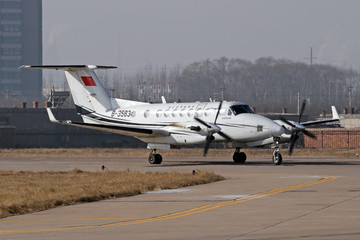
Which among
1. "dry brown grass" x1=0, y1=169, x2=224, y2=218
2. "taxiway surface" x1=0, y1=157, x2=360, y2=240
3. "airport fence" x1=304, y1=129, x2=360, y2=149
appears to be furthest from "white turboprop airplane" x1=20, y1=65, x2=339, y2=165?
"airport fence" x1=304, y1=129, x2=360, y2=149

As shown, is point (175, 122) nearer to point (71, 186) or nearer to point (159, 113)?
point (159, 113)

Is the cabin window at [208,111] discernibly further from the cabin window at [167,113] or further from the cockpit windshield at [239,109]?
the cabin window at [167,113]

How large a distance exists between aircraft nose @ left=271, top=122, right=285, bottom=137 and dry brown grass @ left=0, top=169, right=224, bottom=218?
1083 cm

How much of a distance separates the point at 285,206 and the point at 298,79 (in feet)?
547

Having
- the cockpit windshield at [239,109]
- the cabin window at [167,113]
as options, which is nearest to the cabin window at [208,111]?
the cockpit windshield at [239,109]

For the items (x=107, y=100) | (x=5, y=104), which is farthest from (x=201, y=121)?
(x=5, y=104)

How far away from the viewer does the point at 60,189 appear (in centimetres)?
2698

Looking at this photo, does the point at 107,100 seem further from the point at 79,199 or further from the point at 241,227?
the point at 241,227

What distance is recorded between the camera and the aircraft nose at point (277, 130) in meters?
43.3

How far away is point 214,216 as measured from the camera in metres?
18.8

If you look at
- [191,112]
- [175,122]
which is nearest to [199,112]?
[191,112]

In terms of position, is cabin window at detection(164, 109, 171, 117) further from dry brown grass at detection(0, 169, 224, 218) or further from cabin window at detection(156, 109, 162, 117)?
dry brown grass at detection(0, 169, 224, 218)

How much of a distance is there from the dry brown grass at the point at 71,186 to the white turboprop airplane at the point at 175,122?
9.88 metres

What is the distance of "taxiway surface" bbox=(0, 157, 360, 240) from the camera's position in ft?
51.8
